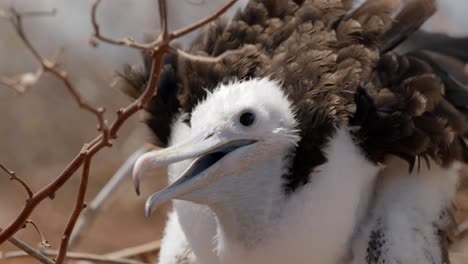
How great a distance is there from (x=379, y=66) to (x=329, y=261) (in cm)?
61

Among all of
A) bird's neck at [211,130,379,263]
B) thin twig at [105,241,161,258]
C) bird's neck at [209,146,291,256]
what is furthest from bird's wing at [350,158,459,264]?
thin twig at [105,241,161,258]

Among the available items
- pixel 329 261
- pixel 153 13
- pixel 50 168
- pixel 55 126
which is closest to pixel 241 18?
pixel 329 261

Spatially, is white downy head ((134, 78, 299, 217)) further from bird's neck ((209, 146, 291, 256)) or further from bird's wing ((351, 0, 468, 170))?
bird's wing ((351, 0, 468, 170))

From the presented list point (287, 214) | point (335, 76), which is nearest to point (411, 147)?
point (335, 76)

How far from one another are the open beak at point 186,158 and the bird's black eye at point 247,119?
1.8 inches

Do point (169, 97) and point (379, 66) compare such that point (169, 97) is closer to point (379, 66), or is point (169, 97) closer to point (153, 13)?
point (379, 66)

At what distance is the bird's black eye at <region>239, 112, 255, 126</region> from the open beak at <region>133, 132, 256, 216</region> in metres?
0.05

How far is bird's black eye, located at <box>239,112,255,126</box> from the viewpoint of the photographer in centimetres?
268

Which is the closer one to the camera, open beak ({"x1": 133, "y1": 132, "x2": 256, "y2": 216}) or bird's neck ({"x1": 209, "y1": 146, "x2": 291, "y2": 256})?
open beak ({"x1": 133, "y1": 132, "x2": 256, "y2": 216})

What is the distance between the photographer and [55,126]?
8.23 m

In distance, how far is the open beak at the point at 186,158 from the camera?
2.46 metres

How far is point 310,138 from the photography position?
278 centimetres

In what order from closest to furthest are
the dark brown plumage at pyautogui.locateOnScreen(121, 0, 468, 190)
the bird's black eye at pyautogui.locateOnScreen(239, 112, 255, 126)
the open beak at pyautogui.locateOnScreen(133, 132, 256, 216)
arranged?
the open beak at pyautogui.locateOnScreen(133, 132, 256, 216)
the bird's black eye at pyautogui.locateOnScreen(239, 112, 255, 126)
the dark brown plumage at pyautogui.locateOnScreen(121, 0, 468, 190)

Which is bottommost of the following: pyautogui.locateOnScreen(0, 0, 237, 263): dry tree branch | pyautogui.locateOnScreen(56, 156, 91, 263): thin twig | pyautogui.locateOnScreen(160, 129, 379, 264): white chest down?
pyautogui.locateOnScreen(160, 129, 379, 264): white chest down
